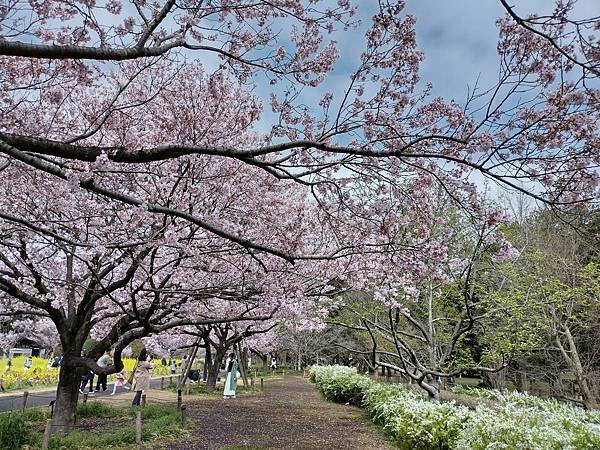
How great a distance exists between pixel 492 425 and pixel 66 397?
7.62 metres

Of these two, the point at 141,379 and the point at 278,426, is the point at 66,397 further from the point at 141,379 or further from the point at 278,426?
the point at 141,379

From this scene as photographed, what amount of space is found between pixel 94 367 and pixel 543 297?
11676 millimetres

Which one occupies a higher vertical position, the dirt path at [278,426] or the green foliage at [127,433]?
the green foliage at [127,433]

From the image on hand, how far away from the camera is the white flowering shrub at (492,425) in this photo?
5.06 meters

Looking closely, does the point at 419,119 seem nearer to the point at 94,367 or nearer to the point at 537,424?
the point at 537,424

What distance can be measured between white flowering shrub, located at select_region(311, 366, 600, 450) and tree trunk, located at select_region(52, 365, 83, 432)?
245 inches

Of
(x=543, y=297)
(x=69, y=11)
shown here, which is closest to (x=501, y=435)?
(x=69, y=11)

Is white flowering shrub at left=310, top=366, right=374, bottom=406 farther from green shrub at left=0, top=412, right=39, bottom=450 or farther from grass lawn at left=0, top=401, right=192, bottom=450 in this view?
green shrub at left=0, top=412, right=39, bottom=450

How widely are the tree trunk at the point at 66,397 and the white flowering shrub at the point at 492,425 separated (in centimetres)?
623

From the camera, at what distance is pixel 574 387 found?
53.5 feet

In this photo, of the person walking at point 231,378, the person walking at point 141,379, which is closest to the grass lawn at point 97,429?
the person walking at point 141,379

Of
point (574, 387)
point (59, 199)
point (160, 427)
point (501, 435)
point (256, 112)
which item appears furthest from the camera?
point (574, 387)

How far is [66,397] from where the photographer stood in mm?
8969

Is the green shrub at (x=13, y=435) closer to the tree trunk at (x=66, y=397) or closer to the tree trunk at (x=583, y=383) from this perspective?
the tree trunk at (x=66, y=397)
